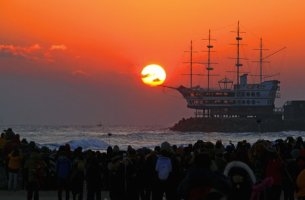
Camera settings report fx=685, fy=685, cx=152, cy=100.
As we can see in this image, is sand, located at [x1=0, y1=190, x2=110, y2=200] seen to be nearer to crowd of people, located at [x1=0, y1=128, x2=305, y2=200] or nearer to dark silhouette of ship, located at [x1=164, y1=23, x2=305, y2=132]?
crowd of people, located at [x1=0, y1=128, x2=305, y2=200]

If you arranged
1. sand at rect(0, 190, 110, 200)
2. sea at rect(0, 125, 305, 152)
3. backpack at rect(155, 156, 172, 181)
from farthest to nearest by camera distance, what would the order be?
sea at rect(0, 125, 305, 152) → sand at rect(0, 190, 110, 200) → backpack at rect(155, 156, 172, 181)

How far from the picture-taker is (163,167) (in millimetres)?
14984

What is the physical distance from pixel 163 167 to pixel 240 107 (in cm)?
14618

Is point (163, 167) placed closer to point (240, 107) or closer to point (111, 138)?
point (111, 138)

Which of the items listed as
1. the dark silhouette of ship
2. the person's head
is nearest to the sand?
the person's head

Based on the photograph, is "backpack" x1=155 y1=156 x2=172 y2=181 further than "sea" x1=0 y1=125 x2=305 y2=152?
Answer: No

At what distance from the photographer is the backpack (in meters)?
15.0

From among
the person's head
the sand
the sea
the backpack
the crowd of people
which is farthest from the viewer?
the sea

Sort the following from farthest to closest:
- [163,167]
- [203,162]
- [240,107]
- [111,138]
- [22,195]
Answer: [240,107]
[111,138]
[22,195]
[163,167]
[203,162]

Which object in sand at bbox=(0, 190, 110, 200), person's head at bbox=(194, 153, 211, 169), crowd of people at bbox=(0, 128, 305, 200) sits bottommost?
sand at bbox=(0, 190, 110, 200)

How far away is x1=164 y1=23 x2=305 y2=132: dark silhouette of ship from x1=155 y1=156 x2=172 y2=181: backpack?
137 metres

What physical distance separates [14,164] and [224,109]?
146 m

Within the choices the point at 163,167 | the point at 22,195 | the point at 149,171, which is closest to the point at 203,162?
the point at 163,167

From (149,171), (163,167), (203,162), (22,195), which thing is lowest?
(22,195)
